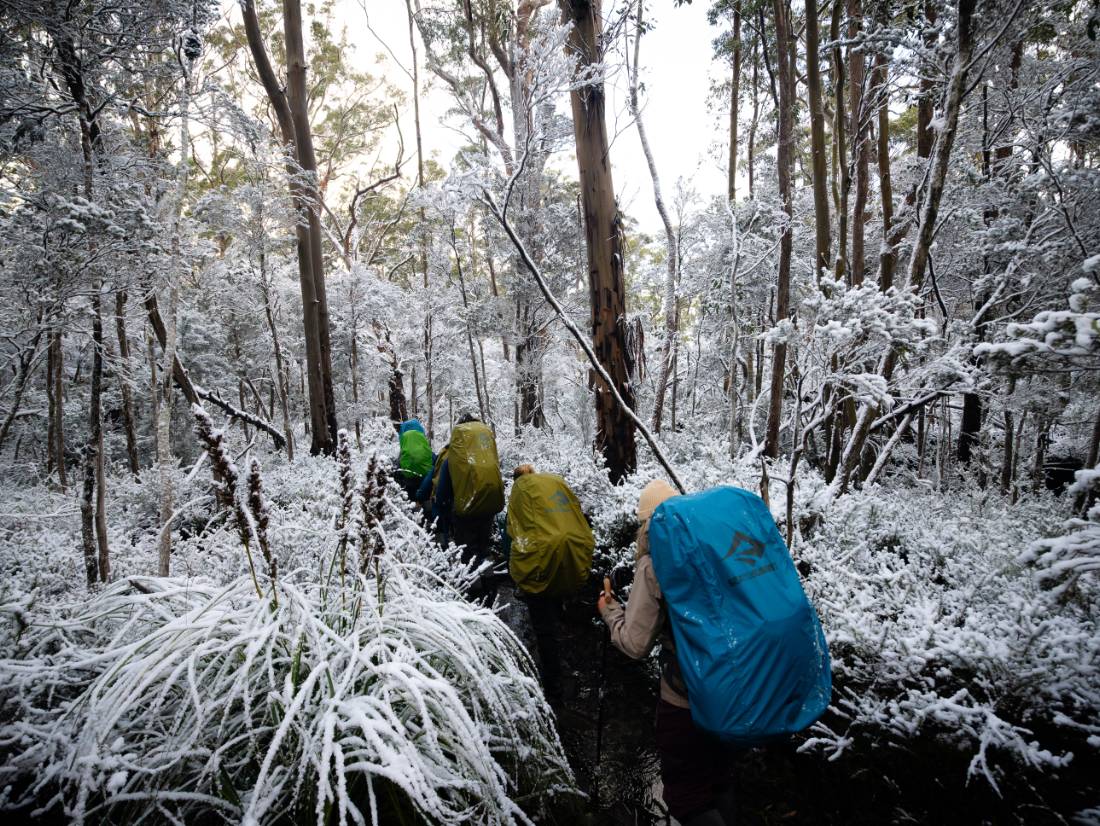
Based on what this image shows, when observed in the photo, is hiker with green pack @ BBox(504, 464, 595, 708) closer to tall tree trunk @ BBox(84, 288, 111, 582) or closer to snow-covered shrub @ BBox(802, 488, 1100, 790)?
snow-covered shrub @ BBox(802, 488, 1100, 790)

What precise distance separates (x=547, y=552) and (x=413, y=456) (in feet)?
9.99

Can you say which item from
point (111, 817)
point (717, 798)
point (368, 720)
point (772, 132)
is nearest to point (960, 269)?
point (772, 132)

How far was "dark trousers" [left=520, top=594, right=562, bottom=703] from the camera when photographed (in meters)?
3.23

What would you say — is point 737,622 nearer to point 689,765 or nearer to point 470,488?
point 689,765

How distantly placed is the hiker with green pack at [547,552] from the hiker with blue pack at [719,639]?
44.3 inches

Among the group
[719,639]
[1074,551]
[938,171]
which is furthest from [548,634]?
[938,171]

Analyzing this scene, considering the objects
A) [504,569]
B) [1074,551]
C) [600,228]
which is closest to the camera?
[1074,551]

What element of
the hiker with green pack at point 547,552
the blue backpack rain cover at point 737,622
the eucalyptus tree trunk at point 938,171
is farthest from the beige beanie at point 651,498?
the eucalyptus tree trunk at point 938,171

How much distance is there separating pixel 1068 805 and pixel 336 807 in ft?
8.42

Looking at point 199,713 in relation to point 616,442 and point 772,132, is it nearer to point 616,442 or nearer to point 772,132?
point 616,442

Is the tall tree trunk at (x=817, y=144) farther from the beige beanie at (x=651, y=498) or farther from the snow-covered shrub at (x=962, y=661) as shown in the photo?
the beige beanie at (x=651, y=498)

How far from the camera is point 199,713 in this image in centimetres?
136

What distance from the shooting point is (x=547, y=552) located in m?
3.04

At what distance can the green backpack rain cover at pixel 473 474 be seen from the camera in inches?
164
